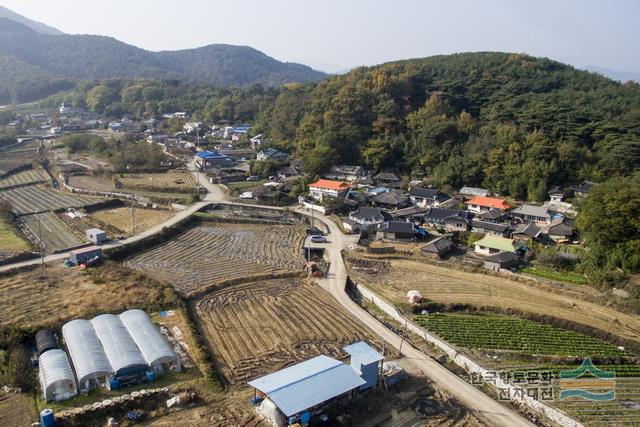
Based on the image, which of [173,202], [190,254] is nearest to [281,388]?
[190,254]

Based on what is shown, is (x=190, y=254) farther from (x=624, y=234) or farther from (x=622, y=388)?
(x=624, y=234)

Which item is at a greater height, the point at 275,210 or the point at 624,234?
the point at 624,234

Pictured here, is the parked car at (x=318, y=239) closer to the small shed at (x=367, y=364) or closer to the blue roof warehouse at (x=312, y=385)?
the blue roof warehouse at (x=312, y=385)

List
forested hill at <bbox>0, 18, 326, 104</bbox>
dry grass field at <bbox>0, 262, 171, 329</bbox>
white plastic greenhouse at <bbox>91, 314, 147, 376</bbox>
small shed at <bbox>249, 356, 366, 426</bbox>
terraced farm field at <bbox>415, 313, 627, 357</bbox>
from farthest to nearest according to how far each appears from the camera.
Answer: forested hill at <bbox>0, 18, 326, 104</bbox>, dry grass field at <bbox>0, 262, 171, 329</bbox>, terraced farm field at <bbox>415, 313, 627, 357</bbox>, white plastic greenhouse at <bbox>91, 314, 147, 376</bbox>, small shed at <bbox>249, 356, 366, 426</bbox>

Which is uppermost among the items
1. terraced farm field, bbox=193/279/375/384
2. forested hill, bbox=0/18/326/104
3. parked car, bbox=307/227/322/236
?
forested hill, bbox=0/18/326/104

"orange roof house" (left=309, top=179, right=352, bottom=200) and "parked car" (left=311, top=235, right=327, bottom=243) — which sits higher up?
"orange roof house" (left=309, top=179, right=352, bottom=200)

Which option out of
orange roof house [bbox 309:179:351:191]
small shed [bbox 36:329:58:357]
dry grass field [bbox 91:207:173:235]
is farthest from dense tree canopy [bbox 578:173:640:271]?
dry grass field [bbox 91:207:173:235]

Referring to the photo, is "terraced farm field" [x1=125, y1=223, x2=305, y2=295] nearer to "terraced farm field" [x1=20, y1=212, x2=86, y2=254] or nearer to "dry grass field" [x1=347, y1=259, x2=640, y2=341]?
"terraced farm field" [x1=20, y1=212, x2=86, y2=254]
